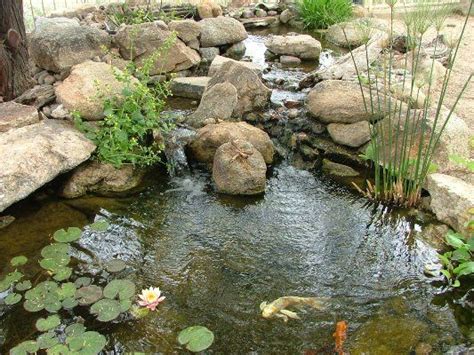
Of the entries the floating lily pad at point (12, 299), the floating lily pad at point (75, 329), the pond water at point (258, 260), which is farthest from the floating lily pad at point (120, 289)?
the floating lily pad at point (12, 299)

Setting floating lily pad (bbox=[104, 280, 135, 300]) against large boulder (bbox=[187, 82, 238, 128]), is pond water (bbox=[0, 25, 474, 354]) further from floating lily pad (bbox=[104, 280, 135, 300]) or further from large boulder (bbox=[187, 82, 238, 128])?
large boulder (bbox=[187, 82, 238, 128])

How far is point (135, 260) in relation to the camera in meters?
3.29

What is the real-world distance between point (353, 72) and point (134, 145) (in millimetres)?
2991

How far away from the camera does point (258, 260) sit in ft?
11.0

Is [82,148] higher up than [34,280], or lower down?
higher up

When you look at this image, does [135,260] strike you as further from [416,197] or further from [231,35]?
[231,35]

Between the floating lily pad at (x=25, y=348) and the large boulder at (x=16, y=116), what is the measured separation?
6.72 ft

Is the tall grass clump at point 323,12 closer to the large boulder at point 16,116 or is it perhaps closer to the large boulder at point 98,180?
the large boulder at point 98,180

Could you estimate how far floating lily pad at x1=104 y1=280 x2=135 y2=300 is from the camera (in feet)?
9.43

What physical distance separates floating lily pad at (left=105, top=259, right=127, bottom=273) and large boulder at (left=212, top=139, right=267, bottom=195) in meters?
1.20

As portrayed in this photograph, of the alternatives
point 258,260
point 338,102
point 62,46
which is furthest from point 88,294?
point 62,46

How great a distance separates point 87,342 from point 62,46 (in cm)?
372

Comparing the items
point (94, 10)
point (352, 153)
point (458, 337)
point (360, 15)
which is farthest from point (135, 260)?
point (360, 15)

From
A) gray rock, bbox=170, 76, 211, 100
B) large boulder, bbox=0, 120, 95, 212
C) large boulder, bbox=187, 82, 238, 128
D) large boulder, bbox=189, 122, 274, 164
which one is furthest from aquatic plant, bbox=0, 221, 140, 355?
gray rock, bbox=170, 76, 211, 100
